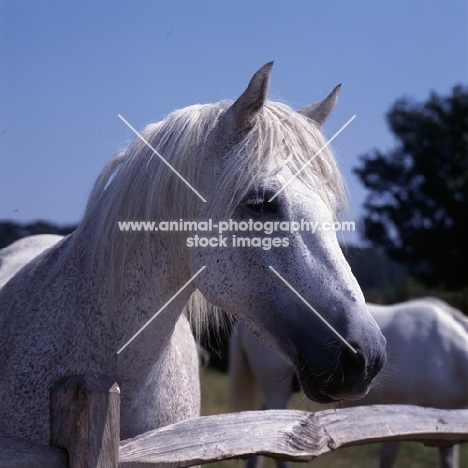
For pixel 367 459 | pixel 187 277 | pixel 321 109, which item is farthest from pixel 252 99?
pixel 367 459

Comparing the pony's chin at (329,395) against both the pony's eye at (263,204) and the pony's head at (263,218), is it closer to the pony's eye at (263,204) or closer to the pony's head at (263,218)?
the pony's head at (263,218)

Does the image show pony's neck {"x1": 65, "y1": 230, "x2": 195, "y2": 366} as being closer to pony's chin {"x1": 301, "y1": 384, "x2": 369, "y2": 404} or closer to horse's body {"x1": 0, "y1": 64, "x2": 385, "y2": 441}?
horse's body {"x1": 0, "y1": 64, "x2": 385, "y2": 441}

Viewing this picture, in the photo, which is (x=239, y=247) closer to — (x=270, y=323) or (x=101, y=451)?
(x=270, y=323)

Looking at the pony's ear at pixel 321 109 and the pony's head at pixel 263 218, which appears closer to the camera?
the pony's head at pixel 263 218

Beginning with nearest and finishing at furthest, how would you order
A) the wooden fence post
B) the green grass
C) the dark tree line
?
the wooden fence post, the green grass, the dark tree line

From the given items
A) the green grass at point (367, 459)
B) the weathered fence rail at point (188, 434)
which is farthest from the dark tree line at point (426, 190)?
the weathered fence rail at point (188, 434)

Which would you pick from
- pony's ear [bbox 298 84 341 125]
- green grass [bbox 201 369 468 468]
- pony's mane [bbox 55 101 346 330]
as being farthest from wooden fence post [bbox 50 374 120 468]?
green grass [bbox 201 369 468 468]

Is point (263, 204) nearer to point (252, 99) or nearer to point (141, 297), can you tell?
point (252, 99)

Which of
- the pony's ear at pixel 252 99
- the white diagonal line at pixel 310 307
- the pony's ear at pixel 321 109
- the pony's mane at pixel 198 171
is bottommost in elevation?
the white diagonal line at pixel 310 307

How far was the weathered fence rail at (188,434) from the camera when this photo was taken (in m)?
1.59

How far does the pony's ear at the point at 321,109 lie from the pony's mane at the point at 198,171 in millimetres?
105

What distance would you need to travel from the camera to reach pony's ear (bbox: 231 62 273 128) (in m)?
1.86

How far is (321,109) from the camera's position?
226 cm

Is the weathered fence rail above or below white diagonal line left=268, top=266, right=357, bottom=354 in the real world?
below
